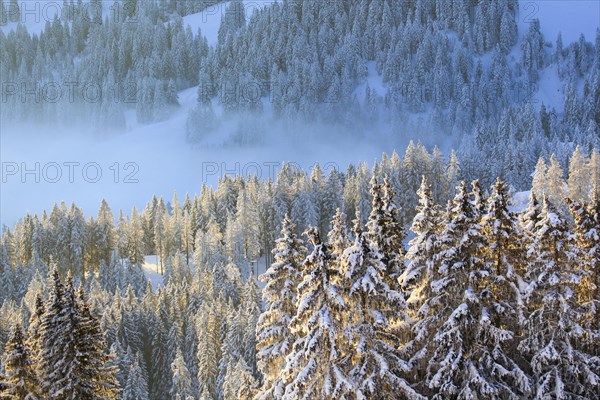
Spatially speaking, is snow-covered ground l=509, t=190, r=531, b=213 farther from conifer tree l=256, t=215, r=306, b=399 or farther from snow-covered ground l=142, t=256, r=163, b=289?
conifer tree l=256, t=215, r=306, b=399

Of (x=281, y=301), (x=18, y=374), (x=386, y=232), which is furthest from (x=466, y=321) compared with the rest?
(x=18, y=374)

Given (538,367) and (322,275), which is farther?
(538,367)

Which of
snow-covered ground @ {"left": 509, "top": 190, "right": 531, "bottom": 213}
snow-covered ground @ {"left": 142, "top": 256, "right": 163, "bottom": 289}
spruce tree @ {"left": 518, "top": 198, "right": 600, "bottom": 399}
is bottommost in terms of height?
snow-covered ground @ {"left": 142, "top": 256, "right": 163, "bottom": 289}

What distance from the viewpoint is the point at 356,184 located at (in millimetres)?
109250

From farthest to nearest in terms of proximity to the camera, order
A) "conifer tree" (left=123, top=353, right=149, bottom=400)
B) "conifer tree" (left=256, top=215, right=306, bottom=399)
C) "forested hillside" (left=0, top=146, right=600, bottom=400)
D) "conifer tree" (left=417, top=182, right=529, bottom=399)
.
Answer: "conifer tree" (left=123, top=353, right=149, bottom=400) → "conifer tree" (left=256, top=215, right=306, bottom=399) → "conifer tree" (left=417, top=182, right=529, bottom=399) → "forested hillside" (left=0, top=146, right=600, bottom=400)

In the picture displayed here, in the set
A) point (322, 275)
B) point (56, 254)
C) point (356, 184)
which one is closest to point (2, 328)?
point (56, 254)

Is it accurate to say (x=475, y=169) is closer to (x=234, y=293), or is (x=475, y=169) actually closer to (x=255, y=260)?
(x=255, y=260)

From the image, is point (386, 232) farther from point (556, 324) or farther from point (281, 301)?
point (556, 324)

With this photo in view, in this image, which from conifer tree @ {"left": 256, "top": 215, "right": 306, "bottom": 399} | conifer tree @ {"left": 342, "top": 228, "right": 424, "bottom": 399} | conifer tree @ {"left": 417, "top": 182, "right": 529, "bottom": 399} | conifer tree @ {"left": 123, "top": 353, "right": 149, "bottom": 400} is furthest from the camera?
conifer tree @ {"left": 123, "top": 353, "right": 149, "bottom": 400}

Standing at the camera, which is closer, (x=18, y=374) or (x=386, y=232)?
(x=18, y=374)

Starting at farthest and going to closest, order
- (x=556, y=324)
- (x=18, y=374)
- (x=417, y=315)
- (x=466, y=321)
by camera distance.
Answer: (x=18, y=374)
(x=417, y=315)
(x=556, y=324)
(x=466, y=321)

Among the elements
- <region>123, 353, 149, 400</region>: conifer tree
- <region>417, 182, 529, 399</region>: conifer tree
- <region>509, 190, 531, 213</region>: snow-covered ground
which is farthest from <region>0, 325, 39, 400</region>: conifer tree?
<region>509, 190, 531, 213</region>: snow-covered ground

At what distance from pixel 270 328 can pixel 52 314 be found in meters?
9.69

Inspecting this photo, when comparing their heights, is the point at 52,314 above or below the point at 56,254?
above
